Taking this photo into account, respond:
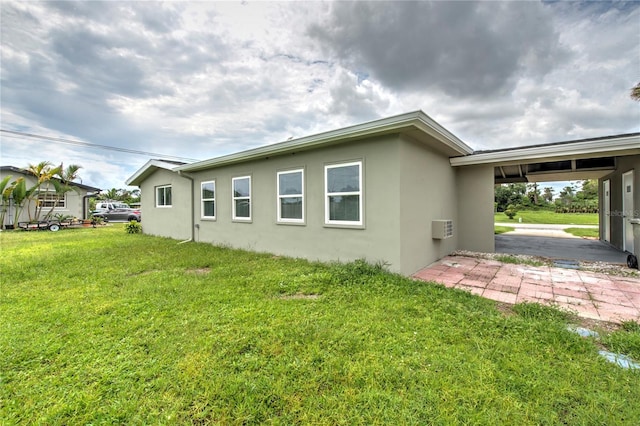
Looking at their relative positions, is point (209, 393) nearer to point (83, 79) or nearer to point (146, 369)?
point (146, 369)

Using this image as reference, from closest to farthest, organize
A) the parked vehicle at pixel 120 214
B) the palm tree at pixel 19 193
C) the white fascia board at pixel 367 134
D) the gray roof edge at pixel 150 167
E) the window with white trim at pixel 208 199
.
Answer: the white fascia board at pixel 367 134 < the window with white trim at pixel 208 199 < the gray roof edge at pixel 150 167 < the palm tree at pixel 19 193 < the parked vehicle at pixel 120 214

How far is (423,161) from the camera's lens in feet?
17.5

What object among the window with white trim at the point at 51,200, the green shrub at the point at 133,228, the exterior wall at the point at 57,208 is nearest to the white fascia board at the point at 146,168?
the green shrub at the point at 133,228

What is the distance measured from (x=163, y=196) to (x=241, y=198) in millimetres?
5477

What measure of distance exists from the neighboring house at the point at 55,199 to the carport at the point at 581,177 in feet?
68.7

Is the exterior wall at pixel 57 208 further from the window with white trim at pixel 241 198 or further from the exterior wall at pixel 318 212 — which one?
the window with white trim at pixel 241 198

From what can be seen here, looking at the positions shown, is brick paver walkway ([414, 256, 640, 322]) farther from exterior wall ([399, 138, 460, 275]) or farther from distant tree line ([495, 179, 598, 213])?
distant tree line ([495, 179, 598, 213])

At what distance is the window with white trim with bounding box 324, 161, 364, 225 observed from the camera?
5.11 metres

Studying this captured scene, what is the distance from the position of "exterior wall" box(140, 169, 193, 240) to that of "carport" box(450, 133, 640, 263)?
8903mm

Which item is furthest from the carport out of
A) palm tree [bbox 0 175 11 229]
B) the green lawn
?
palm tree [bbox 0 175 11 229]

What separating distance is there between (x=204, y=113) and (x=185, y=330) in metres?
14.1

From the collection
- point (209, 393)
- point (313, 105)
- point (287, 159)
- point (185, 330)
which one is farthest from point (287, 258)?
point (313, 105)

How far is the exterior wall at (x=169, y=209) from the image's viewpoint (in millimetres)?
9828

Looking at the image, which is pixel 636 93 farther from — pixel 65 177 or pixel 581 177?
pixel 65 177
